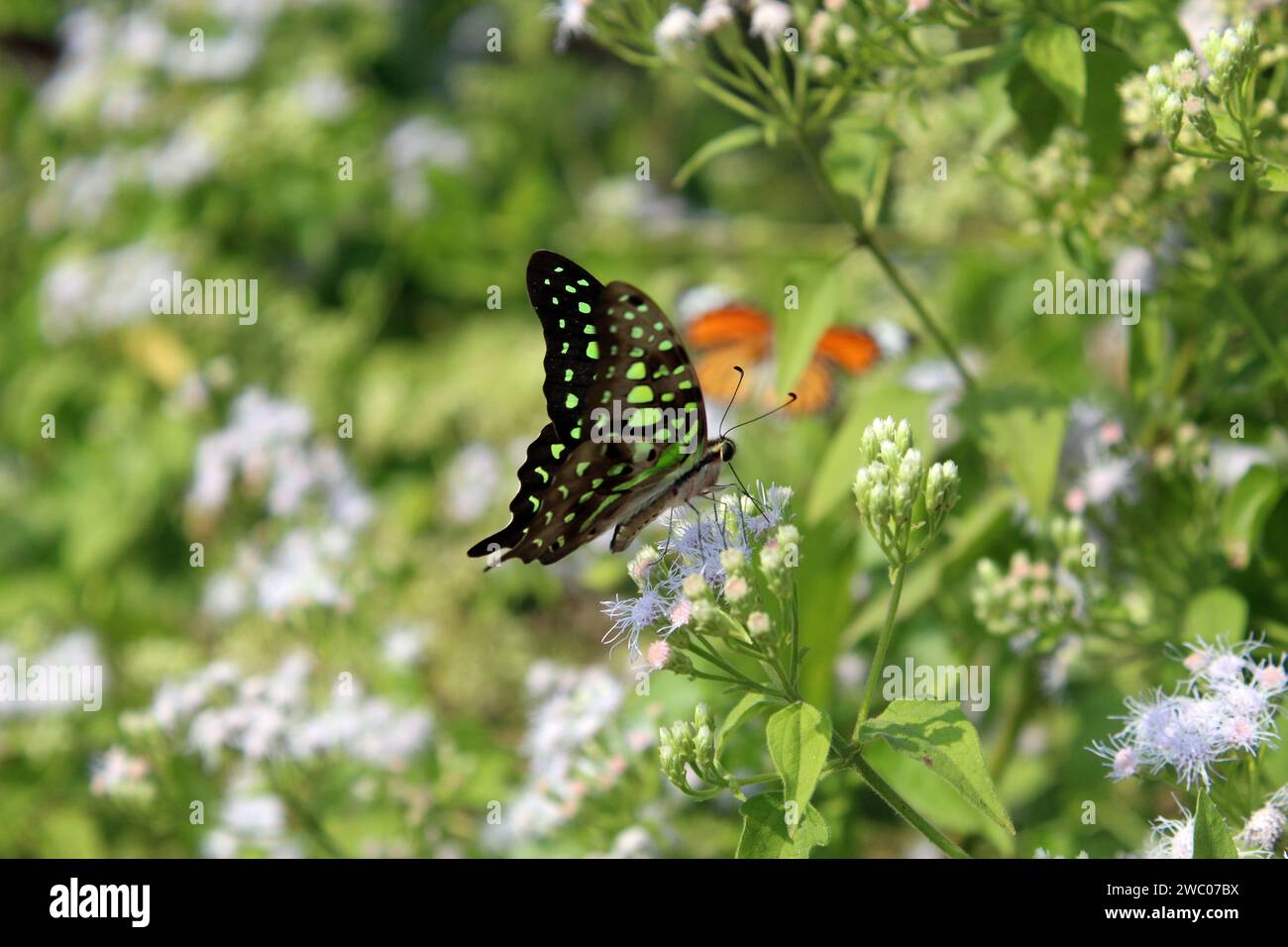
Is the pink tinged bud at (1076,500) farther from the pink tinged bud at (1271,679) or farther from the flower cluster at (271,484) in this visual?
the flower cluster at (271,484)

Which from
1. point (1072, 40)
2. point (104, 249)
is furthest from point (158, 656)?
point (1072, 40)

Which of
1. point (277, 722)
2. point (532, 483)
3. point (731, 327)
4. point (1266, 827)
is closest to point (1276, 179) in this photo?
point (1266, 827)

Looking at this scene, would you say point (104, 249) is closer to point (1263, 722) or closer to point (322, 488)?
point (322, 488)

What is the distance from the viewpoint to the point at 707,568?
1.69m

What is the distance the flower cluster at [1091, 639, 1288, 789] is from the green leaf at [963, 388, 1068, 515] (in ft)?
1.47

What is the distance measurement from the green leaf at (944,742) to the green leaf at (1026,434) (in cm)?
70

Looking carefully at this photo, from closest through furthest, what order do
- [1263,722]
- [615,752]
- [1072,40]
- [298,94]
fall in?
[1263,722], [1072,40], [615,752], [298,94]

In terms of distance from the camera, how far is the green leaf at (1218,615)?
197 cm

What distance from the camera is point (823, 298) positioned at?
232cm

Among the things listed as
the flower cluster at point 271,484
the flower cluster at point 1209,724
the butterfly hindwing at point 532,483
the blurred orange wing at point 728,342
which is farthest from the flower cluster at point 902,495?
the flower cluster at point 271,484

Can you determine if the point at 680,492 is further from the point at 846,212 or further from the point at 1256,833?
the point at 1256,833

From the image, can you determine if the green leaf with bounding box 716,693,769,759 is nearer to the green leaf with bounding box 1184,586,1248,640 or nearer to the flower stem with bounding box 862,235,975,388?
the green leaf with bounding box 1184,586,1248,640

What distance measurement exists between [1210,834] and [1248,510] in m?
0.84
